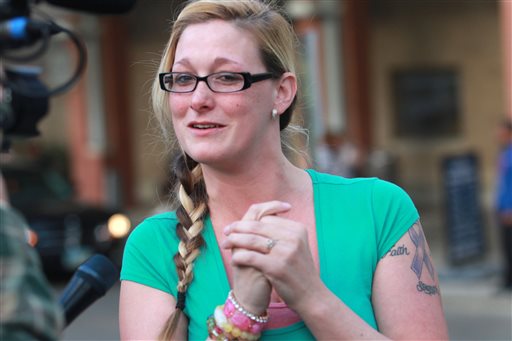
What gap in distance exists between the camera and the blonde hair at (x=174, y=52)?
8.08 feet

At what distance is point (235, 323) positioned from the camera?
2270 mm

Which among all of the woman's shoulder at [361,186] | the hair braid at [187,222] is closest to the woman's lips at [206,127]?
the hair braid at [187,222]

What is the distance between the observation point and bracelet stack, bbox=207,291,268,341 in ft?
7.44

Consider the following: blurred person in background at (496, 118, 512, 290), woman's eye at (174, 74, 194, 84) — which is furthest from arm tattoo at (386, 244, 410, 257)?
blurred person in background at (496, 118, 512, 290)

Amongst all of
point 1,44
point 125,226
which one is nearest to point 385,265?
point 1,44

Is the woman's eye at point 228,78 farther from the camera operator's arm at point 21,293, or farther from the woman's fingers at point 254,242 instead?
the camera operator's arm at point 21,293

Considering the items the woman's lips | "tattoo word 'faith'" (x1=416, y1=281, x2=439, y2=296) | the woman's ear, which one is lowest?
"tattoo word 'faith'" (x1=416, y1=281, x2=439, y2=296)

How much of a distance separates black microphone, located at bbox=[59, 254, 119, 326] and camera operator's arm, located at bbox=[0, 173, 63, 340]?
480 mm

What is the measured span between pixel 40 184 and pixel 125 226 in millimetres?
1500

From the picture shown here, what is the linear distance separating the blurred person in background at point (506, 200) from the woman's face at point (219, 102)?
890 centimetres

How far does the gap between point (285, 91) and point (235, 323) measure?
2.01 ft

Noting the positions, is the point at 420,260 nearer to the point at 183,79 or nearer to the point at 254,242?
the point at 254,242

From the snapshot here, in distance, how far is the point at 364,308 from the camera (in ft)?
7.84

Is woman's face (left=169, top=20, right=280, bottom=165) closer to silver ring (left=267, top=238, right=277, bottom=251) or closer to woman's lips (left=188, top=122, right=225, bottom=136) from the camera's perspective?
woman's lips (left=188, top=122, right=225, bottom=136)
